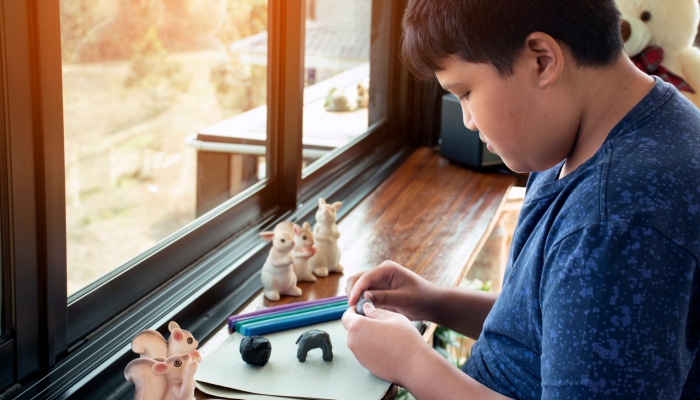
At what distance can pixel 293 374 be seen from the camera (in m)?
0.95

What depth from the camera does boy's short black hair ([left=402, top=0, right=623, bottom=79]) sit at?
687 mm

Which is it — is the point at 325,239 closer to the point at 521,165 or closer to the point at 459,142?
the point at 521,165

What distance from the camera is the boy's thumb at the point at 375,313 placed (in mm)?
955

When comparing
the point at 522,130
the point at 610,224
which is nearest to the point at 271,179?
the point at 522,130

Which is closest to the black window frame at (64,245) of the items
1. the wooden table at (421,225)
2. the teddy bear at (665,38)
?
the wooden table at (421,225)

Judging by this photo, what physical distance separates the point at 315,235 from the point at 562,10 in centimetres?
78

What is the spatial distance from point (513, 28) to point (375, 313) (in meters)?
0.44

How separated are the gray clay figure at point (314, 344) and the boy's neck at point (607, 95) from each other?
1.44 ft

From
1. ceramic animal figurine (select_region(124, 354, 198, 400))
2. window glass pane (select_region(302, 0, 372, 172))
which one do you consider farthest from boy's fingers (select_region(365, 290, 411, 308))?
window glass pane (select_region(302, 0, 372, 172))

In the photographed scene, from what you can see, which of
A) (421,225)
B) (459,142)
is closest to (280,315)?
(421,225)

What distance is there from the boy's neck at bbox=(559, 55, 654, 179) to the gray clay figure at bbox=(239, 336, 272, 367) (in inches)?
19.1

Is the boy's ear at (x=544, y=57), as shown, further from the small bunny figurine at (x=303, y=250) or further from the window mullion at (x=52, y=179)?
the small bunny figurine at (x=303, y=250)

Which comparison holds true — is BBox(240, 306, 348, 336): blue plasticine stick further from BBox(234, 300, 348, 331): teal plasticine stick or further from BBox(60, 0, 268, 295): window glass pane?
BBox(60, 0, 268, 295): window glass pane

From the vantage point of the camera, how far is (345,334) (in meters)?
1.07
